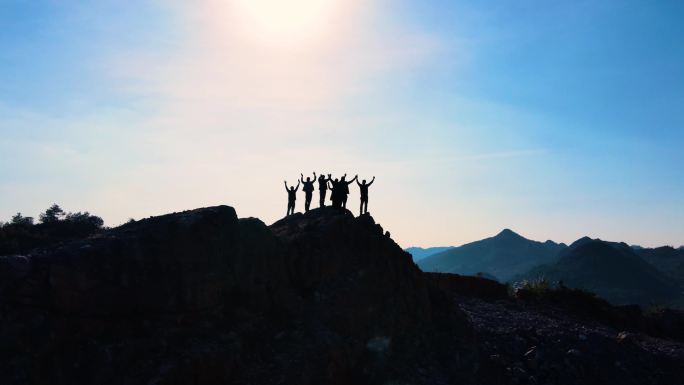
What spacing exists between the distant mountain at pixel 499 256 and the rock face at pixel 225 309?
418ft

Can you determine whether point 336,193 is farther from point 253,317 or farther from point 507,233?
point 507,233

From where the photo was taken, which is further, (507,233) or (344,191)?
(507,233)

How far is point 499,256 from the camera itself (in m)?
161

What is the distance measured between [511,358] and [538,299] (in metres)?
14.4

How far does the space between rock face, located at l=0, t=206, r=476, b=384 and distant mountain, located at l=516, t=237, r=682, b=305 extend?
68.2 m

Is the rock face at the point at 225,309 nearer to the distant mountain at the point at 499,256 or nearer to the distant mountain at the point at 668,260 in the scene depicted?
the distant mountain at the point at 668,260

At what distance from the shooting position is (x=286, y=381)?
12250 mm

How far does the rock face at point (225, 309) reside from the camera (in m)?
11.0

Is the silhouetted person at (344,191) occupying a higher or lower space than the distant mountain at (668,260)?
higher

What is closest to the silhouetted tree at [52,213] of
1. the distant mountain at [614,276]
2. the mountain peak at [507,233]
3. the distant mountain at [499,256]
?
the distant mountain at [614,276]

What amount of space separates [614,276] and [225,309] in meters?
88.6

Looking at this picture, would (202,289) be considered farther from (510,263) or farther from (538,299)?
(510,263)

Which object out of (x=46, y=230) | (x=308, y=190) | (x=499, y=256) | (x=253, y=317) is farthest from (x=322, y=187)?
(x=499, y=256)

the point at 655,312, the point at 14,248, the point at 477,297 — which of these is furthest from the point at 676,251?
the point at 14,248
